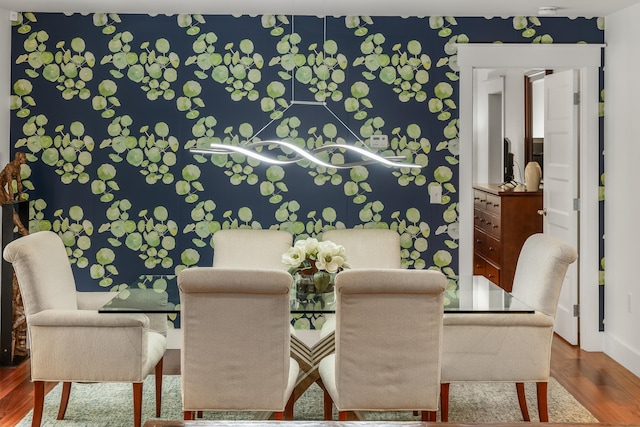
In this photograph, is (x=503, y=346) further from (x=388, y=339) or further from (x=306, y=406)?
(x=306, y=406)

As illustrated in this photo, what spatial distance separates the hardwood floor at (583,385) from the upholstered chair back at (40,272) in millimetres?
712

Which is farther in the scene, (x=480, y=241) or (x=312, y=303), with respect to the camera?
(x=480, y=241)

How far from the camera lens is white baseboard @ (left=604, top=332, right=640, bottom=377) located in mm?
5207

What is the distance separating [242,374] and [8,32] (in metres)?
3.52

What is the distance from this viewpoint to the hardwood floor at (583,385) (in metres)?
4.34

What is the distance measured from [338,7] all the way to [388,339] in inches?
109

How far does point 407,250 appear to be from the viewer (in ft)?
19.0

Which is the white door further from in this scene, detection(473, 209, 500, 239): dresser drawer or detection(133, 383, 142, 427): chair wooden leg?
detection(133, 383, 142, 427): chair wooden leg

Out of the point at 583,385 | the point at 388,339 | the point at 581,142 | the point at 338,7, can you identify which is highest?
the point at 338,7

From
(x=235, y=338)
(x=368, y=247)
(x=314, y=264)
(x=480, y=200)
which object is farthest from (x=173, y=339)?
(x=480, y=200)

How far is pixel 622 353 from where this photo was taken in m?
5.43

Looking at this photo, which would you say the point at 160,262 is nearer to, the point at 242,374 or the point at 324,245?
the point at 324,245

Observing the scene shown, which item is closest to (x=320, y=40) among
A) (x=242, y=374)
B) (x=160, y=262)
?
(x=160, y=262)

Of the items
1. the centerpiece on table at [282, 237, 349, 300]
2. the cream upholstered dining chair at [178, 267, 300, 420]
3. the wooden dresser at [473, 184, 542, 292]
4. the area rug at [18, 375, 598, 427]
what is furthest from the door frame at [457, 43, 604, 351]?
the cream upholstered dining chair at [178, 267, 300, 420]
